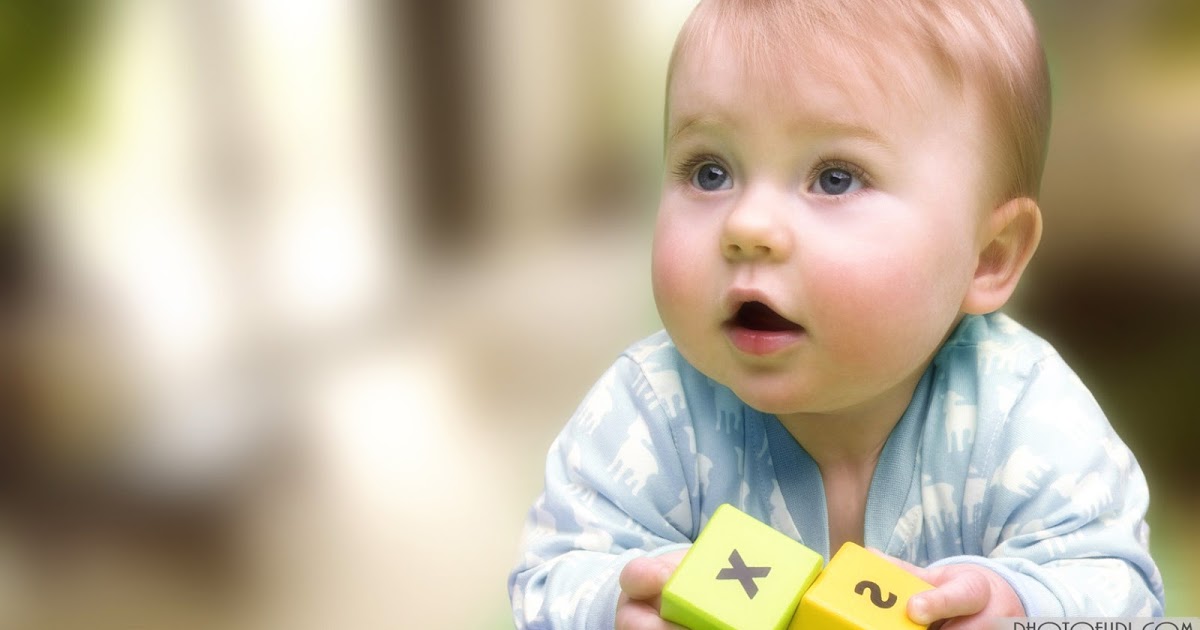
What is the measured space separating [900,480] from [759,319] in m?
0.18

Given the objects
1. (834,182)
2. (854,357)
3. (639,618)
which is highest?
(834,182)

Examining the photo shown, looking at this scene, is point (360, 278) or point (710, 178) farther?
point (360, 278)

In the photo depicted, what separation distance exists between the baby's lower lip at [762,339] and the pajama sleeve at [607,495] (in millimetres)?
137

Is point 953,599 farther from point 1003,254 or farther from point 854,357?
point 1003,254

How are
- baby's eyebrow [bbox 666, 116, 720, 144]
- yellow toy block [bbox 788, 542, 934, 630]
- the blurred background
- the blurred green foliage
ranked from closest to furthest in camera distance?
yellow toy block [bbox 788, 542, 934, 630], baby's eyebrow [bbox 666, 116, 720, 144], the blurred background, the blurred green foliage

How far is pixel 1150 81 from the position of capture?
55.1 inches

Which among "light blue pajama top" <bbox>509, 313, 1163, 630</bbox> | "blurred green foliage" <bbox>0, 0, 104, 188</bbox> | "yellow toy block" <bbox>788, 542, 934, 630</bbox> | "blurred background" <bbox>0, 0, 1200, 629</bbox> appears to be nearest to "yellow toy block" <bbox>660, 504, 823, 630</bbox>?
"yellow toy block" <bbox>788, 542, 934, 630</bbox>

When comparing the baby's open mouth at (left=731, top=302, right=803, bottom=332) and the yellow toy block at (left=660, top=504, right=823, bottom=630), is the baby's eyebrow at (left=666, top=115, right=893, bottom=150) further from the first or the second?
the yellow toy block at (left=660, top=504, right=823, bottom=630)

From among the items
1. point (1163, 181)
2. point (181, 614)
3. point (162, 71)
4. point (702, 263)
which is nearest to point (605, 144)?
point (162, 71)

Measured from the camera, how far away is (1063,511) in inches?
32.6

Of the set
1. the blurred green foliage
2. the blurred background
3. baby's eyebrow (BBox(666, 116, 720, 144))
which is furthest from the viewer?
the blurred green foliage

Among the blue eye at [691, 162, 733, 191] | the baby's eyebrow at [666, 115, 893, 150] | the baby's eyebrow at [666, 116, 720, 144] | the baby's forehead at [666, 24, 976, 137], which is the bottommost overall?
the blue eye at [691, 162, 733, 191]

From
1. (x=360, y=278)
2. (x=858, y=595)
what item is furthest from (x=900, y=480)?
(x=360, y=278)

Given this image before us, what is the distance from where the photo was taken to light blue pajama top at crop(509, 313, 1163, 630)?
83 centimetres
